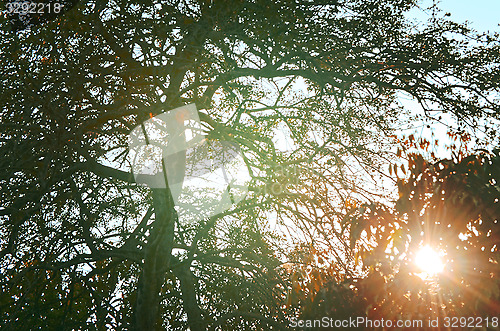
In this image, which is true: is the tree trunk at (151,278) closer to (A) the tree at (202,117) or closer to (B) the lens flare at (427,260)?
(A) the tree at (202,117)

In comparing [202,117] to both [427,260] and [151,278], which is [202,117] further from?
[427,260]

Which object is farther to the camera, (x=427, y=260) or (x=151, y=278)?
(x=151, y=278)

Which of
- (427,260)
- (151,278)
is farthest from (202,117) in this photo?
(427,260)

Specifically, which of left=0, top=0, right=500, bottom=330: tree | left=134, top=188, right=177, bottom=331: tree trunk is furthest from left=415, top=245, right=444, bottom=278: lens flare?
left=134, top=188, right=177, bottom=331: tree trunk

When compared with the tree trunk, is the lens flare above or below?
below

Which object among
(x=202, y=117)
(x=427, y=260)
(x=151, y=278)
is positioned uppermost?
(x=202, y=117)

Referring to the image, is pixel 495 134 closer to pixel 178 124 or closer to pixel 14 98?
pixel 178 124

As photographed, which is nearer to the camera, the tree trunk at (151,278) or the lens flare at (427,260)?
the lens flare at (427,260)

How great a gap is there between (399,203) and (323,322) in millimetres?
1318

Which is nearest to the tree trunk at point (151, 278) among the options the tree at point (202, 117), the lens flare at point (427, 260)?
the tree at point (202, 117)

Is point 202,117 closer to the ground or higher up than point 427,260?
higher up

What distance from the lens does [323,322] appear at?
3670mm

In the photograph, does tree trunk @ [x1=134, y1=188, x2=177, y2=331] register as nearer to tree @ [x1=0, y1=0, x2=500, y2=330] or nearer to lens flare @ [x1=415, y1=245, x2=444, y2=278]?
tree @ [x1=0, y1=0, x2=500, y2=330]

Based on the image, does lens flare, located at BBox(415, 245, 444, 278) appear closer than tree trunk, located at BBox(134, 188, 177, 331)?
Yes
